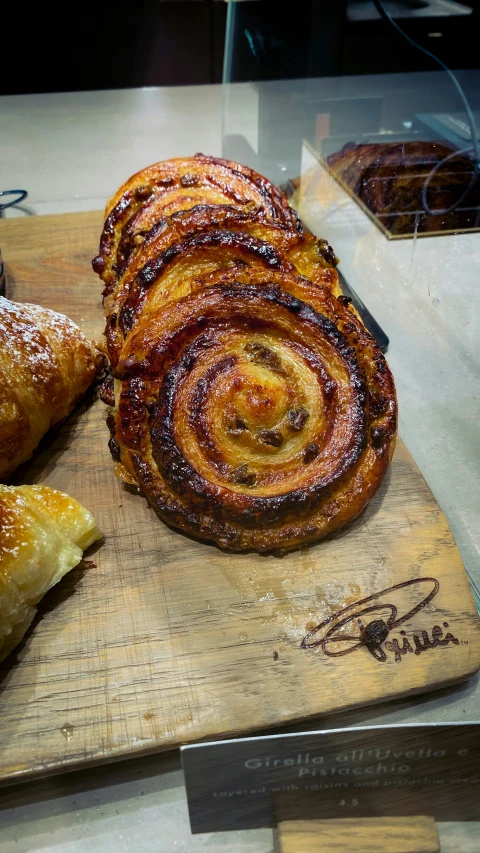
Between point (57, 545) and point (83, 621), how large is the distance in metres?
0.24

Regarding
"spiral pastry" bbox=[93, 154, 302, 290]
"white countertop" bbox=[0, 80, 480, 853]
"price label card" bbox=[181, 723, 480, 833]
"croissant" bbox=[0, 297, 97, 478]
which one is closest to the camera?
"price label card" bbox=[181, 723, 480, 833]

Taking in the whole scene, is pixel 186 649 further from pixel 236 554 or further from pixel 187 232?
pixel 187 232

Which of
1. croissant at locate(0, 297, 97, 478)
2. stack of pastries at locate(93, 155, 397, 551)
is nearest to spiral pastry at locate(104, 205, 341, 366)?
stack of pastries at locate(93, 155, 397, 551)

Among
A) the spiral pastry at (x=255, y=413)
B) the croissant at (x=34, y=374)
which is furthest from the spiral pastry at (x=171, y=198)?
the spiral pastry at (x=255, y=413)

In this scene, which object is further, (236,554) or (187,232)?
(187,232)

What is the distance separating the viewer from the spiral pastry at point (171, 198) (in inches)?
116

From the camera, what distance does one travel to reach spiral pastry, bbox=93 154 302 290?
9.66 feet

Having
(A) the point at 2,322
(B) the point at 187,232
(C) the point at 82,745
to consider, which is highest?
(B) the point at 187,232

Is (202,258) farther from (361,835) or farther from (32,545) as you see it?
(361,835)

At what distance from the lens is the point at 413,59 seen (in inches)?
157

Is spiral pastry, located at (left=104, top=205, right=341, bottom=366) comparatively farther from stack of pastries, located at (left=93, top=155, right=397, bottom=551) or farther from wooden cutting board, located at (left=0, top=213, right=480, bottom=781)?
wooden cutting board, located at (left=0, top=213, right=480, bottom=781)

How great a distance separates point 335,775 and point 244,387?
121 cm

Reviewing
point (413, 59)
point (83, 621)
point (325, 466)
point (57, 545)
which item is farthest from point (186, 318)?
point (413, 59)
